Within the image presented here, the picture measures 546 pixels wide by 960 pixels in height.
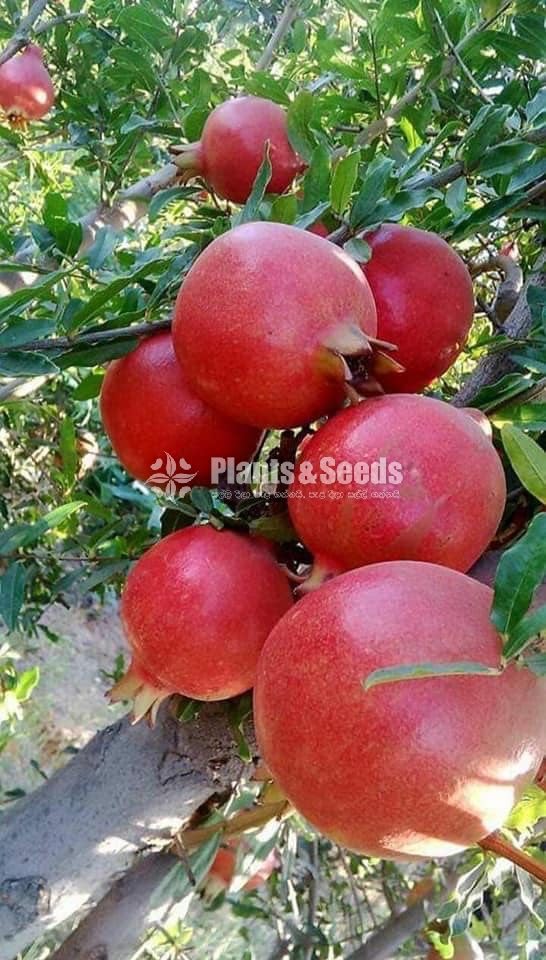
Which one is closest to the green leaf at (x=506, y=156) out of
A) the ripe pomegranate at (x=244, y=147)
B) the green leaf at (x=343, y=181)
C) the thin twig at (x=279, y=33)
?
the green leaf at (x=343, y=181)

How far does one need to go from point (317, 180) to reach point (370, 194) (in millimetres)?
79

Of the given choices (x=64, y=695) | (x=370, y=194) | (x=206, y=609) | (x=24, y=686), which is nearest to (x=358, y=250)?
(x=370, y=194)

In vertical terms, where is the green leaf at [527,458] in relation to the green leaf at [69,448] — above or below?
above

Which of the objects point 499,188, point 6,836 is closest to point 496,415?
point 499,188

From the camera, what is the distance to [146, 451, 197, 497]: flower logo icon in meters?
0.58

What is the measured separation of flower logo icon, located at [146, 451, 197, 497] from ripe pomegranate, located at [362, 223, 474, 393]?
151 mm

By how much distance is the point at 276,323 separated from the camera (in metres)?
0.49

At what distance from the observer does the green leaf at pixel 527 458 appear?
1.37 ft

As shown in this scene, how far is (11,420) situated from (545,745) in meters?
1.34

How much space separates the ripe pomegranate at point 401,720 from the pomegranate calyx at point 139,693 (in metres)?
0.18

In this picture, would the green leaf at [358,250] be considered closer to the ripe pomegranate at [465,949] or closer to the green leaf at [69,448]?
the green leaf at [69,448]

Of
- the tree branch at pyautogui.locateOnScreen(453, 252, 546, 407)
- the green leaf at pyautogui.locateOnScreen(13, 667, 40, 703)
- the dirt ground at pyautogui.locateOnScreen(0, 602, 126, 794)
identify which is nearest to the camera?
the tree branch at pyautogui.locateOnScreen(453, 252, 546, 407)

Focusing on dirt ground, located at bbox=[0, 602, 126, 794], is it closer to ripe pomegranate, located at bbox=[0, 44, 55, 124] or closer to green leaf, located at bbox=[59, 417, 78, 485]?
ripe pomegranate, located at bbox=[0, 44, 55, 124]

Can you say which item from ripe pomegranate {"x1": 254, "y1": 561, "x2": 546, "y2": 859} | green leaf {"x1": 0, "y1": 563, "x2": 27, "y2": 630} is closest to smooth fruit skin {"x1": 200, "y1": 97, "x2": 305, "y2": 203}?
green leaf {"x1": 0, "y1": 563, "x2": 27, "y2": 630}
